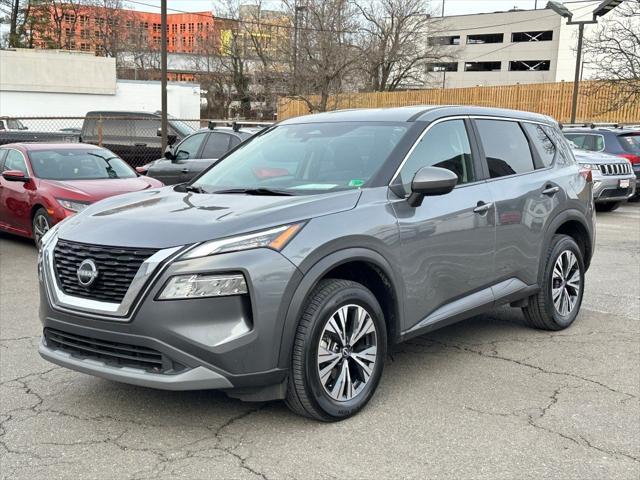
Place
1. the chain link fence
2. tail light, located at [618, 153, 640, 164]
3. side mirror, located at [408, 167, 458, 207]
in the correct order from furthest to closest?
the chain link fence < tail light, located at [618, 153, 640, 164] < side mirror, located at [408, 167, 458, 207]

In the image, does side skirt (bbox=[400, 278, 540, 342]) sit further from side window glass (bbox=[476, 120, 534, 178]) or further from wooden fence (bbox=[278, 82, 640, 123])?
wooden fence (bbox=[278, 82, 640, 123])

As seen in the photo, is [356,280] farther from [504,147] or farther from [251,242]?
[504,147]

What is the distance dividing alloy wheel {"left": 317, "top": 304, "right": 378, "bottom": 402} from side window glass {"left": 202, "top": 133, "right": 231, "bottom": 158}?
918 centimetres

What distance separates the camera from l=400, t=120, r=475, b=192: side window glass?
4.50m

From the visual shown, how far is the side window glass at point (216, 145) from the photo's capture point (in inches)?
502

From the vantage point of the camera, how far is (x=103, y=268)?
3604mm

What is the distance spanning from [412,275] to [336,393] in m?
0.89

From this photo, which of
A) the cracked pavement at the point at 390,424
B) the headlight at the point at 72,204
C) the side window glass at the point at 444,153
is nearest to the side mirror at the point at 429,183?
the side window glass at the point at 444,153

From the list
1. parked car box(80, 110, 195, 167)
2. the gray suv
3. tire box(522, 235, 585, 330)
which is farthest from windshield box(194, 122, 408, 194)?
parked car box(80, 110, 195, 167)

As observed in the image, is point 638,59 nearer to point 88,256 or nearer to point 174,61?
point 88,256

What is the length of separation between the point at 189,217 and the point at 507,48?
8219cm

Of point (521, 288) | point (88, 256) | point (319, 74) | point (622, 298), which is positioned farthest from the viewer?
point (319, 74)

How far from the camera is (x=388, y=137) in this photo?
15.1 feet

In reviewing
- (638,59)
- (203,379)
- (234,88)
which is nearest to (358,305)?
(203,379)
